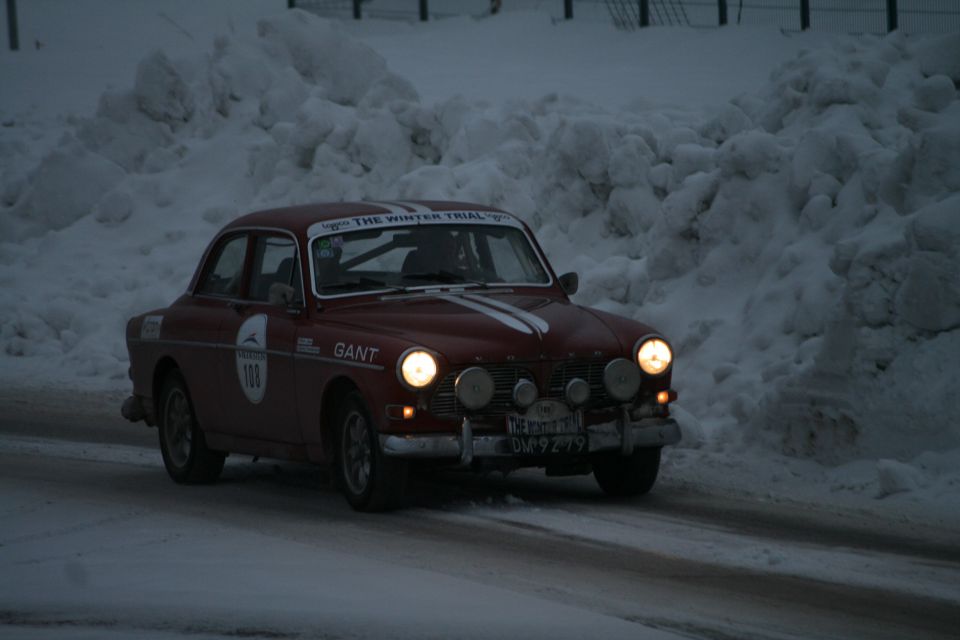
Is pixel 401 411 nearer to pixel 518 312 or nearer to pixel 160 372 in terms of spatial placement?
pixel 518 312

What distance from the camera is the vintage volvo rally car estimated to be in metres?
8.98

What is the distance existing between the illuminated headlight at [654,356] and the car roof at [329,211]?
5.80 ft

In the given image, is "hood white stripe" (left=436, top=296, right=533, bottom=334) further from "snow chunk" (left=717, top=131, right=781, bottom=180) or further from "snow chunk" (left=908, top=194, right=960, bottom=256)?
"snow chunk" (left=717, top=131, right=781, bottom=180)

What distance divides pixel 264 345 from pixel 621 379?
6.85 feet

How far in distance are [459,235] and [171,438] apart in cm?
229

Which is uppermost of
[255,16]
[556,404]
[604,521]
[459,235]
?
[255,16]

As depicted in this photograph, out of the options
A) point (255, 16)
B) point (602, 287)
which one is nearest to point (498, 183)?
point (602, 287)

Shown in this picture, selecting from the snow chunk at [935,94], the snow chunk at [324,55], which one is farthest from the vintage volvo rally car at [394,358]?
the snow chunk at [324,55]

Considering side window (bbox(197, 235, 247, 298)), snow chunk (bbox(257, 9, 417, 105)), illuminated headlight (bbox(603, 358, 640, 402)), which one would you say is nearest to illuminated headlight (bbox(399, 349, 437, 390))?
illuminated headlight (bbox(603, 358, 640, 402))

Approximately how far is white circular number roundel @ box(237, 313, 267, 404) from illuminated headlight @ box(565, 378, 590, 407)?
6.14 feet

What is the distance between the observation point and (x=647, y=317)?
14.4 meters

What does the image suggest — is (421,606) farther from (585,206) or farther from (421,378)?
(585,206)

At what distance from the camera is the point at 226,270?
10961 millimetres

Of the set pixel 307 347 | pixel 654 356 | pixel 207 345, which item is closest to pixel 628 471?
pixel 654 356
